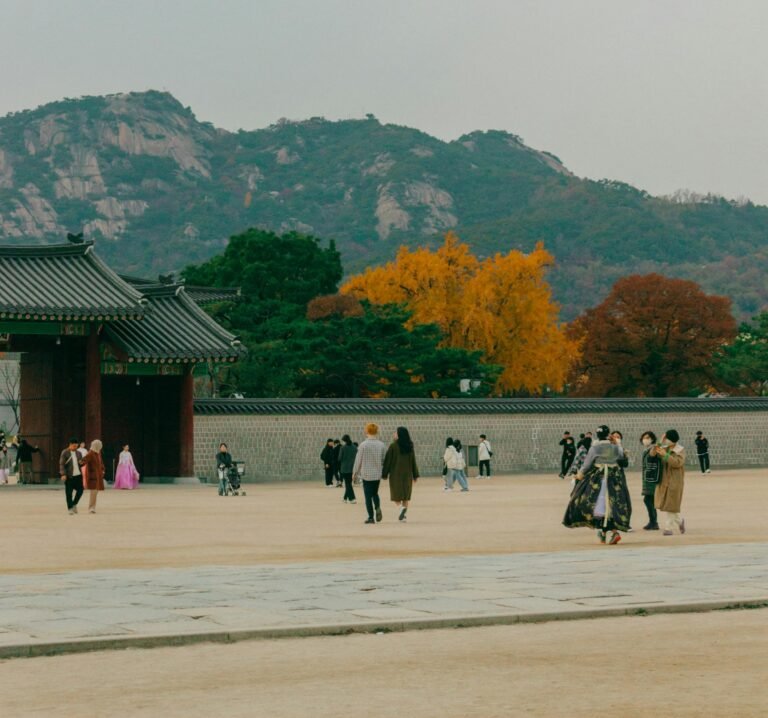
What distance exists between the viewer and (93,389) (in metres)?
41.2

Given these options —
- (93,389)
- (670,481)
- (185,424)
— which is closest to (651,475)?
(670,481)

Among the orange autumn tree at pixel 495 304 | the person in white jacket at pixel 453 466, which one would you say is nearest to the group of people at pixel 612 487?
the person in white jacket at pixel 453 466

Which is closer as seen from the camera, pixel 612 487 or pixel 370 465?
pixel 612 487

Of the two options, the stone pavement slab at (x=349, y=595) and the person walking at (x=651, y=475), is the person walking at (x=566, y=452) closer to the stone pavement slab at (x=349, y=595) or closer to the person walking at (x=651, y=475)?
the person walking at (x=651, y=475)

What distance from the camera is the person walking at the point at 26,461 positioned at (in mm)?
42062

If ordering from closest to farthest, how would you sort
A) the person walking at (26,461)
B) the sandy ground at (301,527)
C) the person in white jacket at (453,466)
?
1. the sandy ground at (301,527)
2. the person in white jacket at (453,466)
3. the person walking at (26,461)

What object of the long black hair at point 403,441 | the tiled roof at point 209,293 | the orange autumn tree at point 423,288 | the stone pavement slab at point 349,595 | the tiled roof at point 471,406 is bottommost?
the stone pavement slab at point 349,595

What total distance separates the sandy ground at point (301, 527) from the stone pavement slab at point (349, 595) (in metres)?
2.20

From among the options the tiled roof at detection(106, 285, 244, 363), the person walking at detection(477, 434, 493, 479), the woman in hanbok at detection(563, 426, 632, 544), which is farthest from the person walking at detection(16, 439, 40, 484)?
the woman in hanbok at detection(563, 426, 632, 544)

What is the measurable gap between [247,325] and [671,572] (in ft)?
191

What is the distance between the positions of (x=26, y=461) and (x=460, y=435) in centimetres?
1525

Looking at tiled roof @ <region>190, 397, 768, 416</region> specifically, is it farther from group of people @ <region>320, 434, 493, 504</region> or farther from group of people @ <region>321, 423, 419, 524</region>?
group of people @ <region>321, 423, 419, 524</region>

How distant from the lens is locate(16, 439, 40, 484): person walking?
42062 millimetres

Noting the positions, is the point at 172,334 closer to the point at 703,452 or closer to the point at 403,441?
the point at 703,452
